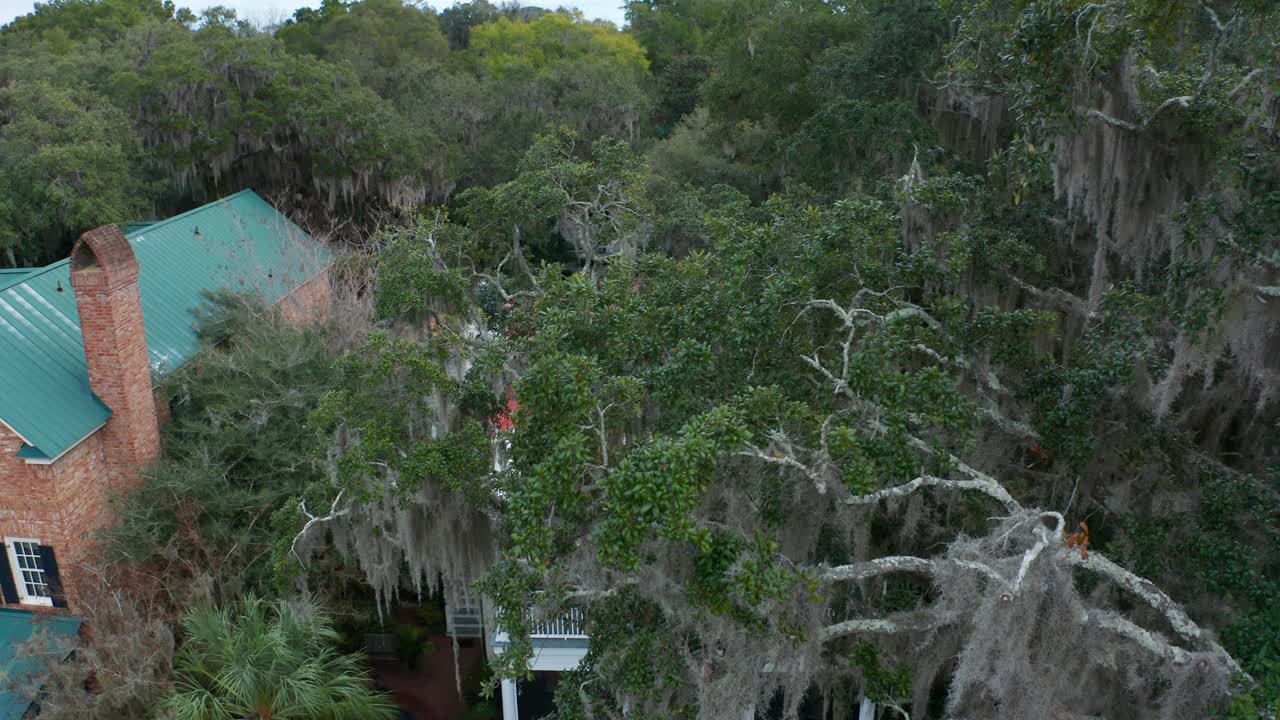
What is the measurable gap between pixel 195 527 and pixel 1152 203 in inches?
486

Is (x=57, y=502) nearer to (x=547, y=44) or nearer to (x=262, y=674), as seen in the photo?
(x=262, y=674)

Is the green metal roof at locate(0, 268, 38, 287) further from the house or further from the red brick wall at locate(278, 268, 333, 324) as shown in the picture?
the red brick wall at locate(278, 268, 333, 324)

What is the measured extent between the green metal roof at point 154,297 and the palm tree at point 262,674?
128 inches

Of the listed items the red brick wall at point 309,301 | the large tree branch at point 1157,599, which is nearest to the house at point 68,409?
the red brick wall at point 309,301

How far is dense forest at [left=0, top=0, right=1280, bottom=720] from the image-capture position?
281 inches

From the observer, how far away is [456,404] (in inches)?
380

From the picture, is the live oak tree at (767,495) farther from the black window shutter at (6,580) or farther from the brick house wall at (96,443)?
the black window shutter at (6,580)

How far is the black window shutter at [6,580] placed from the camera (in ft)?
39.6

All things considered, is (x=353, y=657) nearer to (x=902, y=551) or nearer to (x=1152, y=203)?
(x=902, y=551)

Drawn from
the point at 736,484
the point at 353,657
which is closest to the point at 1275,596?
the point at 736,484

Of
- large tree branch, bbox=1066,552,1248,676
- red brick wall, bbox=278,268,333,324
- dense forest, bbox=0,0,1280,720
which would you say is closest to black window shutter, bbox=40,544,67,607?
dense forest, bbox=0,0,1280,720

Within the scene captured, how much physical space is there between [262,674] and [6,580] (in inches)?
193

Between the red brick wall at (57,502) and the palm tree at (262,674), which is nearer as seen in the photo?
the palm tree at (262,674)

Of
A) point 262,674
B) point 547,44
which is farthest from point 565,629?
point 547,44
